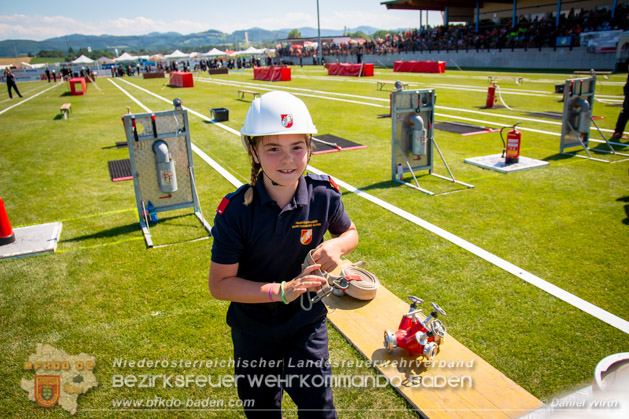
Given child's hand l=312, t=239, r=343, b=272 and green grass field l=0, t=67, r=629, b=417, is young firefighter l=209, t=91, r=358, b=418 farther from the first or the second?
green grass field l=0, t=67, r=629, b=417

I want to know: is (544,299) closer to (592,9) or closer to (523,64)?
(523,64)

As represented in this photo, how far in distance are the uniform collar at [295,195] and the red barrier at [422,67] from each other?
4088cm

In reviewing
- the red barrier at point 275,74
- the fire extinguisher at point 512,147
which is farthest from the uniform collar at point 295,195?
the red barrier at point 275,74

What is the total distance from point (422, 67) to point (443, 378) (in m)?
41.1

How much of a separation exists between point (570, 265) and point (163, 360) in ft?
16.6

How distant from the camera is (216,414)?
328 centimetres

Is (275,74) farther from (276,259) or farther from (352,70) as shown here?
(276,259)

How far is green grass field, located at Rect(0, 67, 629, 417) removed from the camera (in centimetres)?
371

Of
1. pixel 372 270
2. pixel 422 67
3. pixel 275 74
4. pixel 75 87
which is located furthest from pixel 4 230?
pixel 422 67

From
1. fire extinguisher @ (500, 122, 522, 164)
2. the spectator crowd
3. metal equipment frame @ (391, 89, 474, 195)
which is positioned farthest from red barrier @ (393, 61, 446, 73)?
metal equipment frame @ (391, 89, 474, 195)

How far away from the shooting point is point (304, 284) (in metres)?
2.05

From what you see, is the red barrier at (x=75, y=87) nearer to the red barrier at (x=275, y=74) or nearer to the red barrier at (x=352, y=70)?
the red barrier at (x=275, y=74)

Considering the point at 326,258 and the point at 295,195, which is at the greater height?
the point at 295,195

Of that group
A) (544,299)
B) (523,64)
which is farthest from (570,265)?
(523,64)
